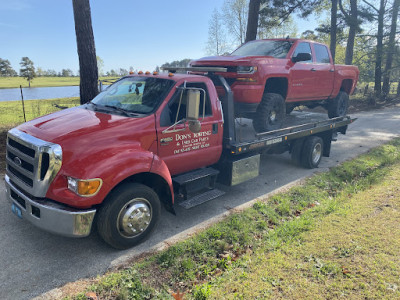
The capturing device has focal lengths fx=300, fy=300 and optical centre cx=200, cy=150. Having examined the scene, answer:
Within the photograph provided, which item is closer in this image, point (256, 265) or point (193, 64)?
point (256, 265)

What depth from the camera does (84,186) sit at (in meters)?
3.22

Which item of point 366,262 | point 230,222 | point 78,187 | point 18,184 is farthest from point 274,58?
point 18,184

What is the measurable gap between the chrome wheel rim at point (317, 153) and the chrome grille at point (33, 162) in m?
5.88

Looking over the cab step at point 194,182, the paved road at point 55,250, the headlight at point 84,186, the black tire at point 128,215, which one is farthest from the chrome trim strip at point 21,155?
the cab step at point 194,182

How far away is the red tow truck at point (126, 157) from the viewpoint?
10.8 ft

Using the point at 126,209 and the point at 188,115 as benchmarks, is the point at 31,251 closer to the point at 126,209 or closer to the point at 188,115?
the point at 126,209

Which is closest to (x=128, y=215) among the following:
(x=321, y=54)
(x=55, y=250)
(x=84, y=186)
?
(x=84, y=186)

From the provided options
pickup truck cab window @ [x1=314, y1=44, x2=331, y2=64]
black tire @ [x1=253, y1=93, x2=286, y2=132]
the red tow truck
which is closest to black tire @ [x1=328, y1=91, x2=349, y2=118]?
pickup truck cab window @ [x1=314, y1=44, x2=331, y2=64]

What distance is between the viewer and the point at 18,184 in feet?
12.0

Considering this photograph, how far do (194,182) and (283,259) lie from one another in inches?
66.2

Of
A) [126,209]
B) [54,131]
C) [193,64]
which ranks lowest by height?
[126,209]

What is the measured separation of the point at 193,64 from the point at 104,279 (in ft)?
14.4

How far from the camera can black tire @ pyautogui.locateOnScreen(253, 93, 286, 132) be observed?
6.00 metres

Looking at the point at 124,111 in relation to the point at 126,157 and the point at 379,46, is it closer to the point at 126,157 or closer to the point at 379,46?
the point at 126,157
